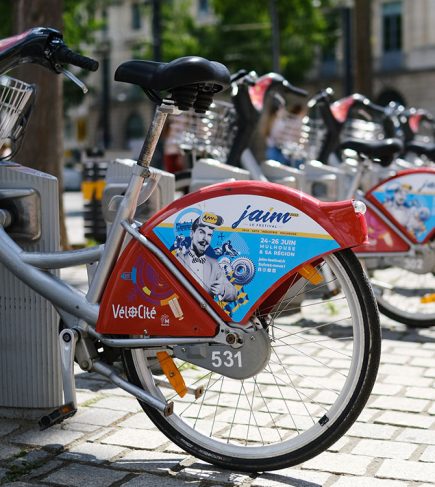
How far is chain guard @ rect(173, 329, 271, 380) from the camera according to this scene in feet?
11.0

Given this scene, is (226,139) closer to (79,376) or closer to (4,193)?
(79,376)

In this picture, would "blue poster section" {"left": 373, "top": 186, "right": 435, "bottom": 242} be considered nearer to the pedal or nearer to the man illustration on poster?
the man illustration on poster

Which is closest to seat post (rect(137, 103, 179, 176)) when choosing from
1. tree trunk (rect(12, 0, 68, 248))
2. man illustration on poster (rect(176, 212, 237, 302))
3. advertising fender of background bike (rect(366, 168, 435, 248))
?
man illustration on poster (rect(176, 212, 237, 302))

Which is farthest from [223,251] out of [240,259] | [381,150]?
[381,150]

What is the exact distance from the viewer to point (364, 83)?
17.7m

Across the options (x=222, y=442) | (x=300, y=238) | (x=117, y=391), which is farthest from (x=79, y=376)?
(x=300, y=238)

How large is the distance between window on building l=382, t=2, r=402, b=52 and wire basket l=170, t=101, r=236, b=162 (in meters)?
41.6

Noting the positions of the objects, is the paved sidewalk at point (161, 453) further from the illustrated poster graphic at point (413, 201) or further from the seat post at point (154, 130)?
the illustrated poster graphic at point (413, 201)

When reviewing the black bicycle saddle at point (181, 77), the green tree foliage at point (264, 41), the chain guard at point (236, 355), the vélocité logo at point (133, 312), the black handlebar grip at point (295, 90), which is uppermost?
the green tree foliage at point (264, 41)

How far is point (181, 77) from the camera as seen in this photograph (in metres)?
3.34

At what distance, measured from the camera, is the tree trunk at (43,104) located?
830cm

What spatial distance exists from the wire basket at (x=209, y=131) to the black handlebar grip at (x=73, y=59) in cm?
287

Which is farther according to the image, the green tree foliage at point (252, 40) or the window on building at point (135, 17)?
the window on building at point (135, 17)

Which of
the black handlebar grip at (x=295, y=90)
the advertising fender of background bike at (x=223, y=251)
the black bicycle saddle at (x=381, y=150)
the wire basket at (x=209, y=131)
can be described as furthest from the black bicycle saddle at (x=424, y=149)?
the advertising fender of background bike at (x=223, y=251)
